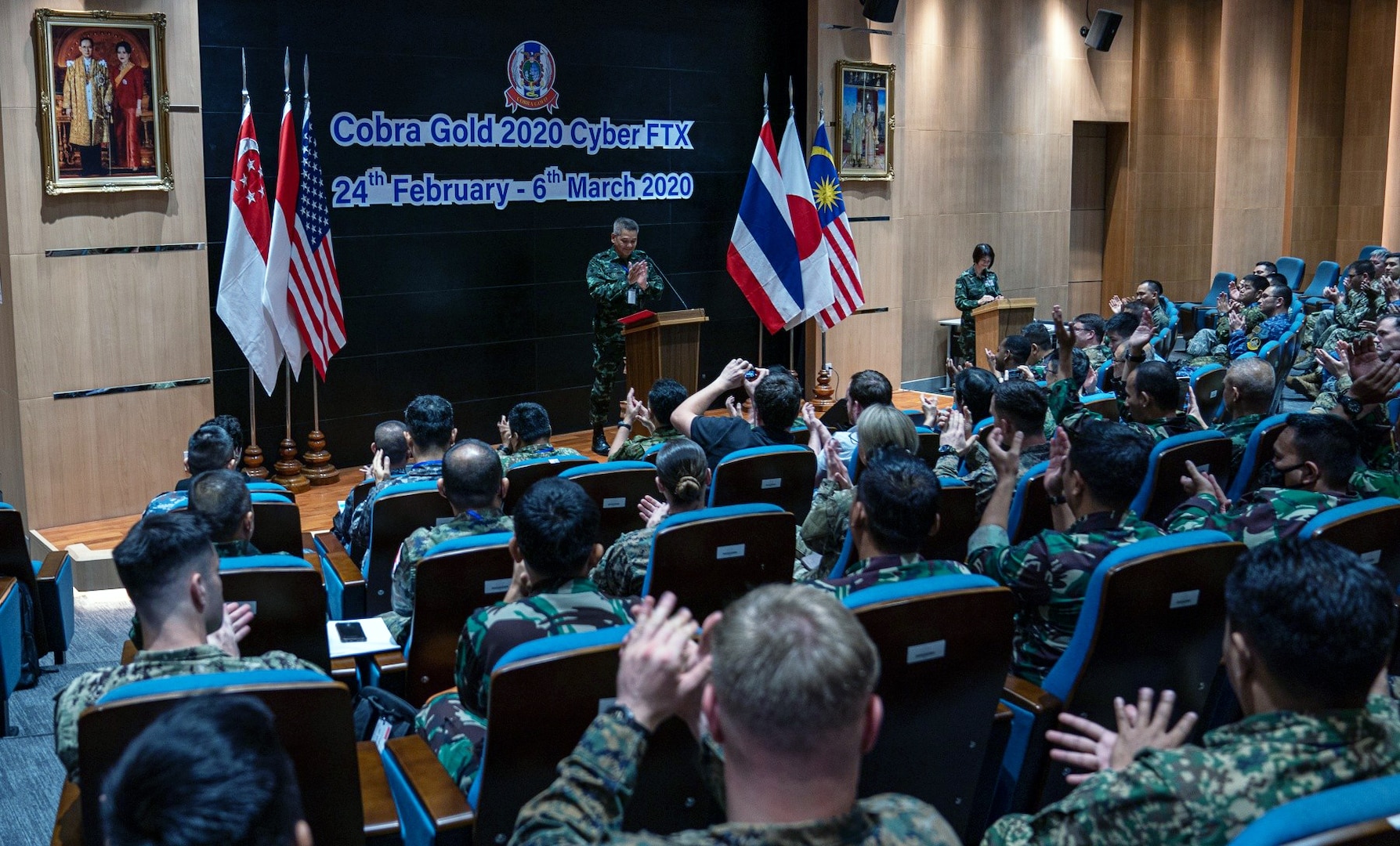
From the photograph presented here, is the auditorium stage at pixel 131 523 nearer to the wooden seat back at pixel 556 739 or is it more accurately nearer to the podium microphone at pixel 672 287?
the podium microphone at pixel 672 287

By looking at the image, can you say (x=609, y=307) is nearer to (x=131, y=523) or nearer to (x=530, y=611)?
(x=131, y=523)

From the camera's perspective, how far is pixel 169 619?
2527mm

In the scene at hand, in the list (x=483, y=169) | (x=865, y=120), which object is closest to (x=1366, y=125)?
(x=865, y=120)

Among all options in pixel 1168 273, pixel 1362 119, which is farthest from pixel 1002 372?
pixel 1362 119

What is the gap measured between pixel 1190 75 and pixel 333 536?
12496mm

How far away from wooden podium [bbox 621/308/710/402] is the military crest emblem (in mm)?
1725

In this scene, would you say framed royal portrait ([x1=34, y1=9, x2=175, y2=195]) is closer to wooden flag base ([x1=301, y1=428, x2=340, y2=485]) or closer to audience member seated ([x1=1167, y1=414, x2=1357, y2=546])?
wooden flag base ([x1=301, y1=428, x2=340, y2=485])

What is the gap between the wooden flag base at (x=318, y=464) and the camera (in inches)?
301

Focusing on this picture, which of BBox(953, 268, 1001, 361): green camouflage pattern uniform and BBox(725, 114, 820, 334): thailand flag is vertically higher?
BBox(725, 114, 820, 334): thailand flag

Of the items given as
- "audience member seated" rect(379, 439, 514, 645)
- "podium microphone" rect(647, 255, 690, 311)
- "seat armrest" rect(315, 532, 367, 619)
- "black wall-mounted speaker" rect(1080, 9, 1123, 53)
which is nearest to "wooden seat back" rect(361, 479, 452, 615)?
"seat armrest" rect(315, 532, 367, 619)

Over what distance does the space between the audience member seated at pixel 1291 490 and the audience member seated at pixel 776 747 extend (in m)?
2.27

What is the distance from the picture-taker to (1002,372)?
780cm

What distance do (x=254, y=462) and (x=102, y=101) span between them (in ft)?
6.95

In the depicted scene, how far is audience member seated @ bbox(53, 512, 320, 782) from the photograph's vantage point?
2396mm
